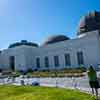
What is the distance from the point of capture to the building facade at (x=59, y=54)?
4056 centimetres

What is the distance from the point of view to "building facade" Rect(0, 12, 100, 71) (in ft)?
133

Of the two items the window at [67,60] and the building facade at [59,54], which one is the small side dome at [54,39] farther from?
the window at [67,60]

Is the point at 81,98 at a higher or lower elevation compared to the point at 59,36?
lower

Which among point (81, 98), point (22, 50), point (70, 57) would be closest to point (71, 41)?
point (70, 57)

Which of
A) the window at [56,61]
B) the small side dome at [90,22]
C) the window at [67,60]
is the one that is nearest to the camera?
the window at [67,60]

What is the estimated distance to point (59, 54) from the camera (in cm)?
4562

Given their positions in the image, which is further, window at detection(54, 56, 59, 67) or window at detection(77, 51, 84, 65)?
window at detection(54, 56, 59, 67)

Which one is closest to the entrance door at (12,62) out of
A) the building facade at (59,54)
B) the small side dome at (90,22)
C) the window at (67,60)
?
the building facade at (59,54)

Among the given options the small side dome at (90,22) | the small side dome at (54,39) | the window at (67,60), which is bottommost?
the window at (67,60)

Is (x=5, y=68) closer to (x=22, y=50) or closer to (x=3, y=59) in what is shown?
(x=3, y=59)

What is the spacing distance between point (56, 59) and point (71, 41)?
6.06 m

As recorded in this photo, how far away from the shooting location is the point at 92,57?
4034 cm

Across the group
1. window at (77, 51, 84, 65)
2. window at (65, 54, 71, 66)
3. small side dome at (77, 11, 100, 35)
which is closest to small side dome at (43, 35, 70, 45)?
small side dome at (77, 11, 100, 35)

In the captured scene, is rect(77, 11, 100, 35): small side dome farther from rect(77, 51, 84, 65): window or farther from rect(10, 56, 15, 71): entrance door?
rect(10, 56, 15, 71): entrance door
